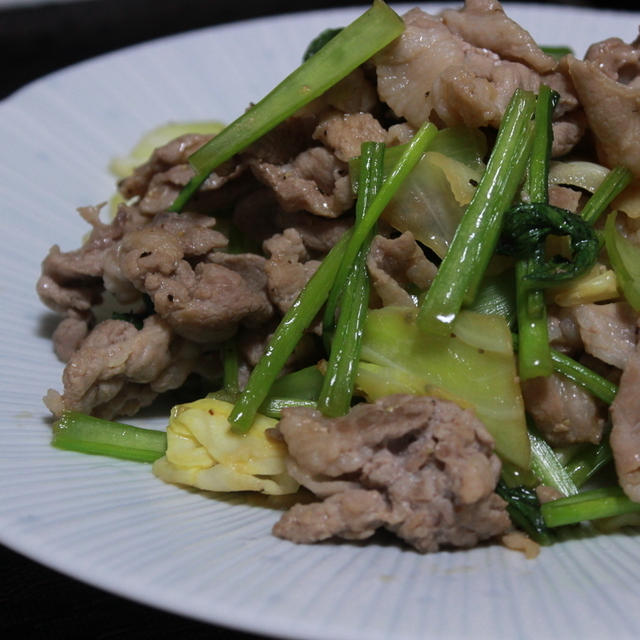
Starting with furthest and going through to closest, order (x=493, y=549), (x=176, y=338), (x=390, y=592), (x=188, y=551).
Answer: (x=176, y=338) → (x=493, y=549) → (x=188, y=551) → (x=390, y=592)

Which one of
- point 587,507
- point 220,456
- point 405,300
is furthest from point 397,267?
point 587,507

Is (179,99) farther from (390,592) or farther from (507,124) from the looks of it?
(390,592)

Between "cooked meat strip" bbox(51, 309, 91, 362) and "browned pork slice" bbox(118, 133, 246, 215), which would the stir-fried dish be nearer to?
"browned pork slice" bbox(118, 133, 246, 215)

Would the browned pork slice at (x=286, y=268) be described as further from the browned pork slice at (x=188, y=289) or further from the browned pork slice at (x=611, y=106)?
the browned pork slice at (x=611, y=106)

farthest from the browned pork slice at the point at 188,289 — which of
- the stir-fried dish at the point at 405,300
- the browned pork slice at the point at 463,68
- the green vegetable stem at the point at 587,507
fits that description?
the green vegetable stem at the point at 587,507

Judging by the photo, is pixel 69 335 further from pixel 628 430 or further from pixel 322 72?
pixel 628 430

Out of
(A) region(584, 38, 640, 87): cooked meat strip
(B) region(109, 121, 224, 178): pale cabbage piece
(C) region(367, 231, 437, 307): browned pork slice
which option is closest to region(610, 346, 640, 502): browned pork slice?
(C) region(367, 231, 437, 307): browned pork slice

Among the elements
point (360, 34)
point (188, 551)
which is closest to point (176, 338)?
point (188, 551)
